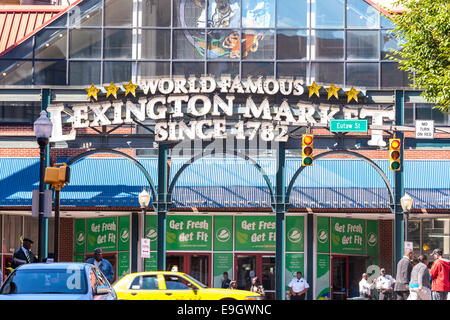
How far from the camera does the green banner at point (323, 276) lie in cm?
3659

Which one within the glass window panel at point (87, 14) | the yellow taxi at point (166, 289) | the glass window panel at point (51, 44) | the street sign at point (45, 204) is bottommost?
the yellow taxi at point (166, 289)

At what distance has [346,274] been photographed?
123ft

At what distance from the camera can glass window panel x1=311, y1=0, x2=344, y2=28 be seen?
1476 inches

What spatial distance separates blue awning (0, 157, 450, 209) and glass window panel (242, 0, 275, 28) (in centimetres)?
605

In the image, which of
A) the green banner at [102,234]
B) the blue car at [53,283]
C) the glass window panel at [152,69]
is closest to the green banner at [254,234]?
the green banner at [102,234]

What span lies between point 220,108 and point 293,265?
27.1 feet

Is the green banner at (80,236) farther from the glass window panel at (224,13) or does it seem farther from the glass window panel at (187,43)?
the glass window panel at (224,13)

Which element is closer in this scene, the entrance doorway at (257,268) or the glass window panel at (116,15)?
the entrance doorway at (257,268)

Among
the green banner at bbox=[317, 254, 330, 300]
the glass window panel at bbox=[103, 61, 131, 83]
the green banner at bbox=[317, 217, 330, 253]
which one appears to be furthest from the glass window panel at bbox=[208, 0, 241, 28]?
the green banner at bbox=[317, 254, 330, 300]

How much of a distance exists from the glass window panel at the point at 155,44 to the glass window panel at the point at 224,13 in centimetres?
200

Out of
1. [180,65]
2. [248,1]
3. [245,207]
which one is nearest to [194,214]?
[245,207]

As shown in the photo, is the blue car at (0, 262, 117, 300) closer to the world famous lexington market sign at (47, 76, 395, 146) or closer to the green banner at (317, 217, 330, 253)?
the world famous lexington market sign at (47, 76, 395, 146)

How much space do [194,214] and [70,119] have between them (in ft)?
23.9

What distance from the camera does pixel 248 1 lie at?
3775 cm
